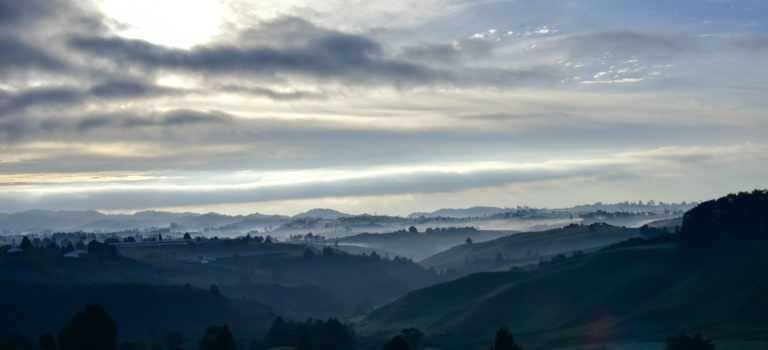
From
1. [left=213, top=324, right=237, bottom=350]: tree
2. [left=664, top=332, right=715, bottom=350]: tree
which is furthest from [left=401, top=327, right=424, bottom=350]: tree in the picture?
[left=213, top=324, right=237, bottom=350]: tree

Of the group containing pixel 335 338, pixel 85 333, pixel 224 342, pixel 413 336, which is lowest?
pixel 413 336

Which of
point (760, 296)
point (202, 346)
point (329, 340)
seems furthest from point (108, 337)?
point (760, 296)

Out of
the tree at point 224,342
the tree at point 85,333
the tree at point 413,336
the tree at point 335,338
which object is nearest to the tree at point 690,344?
the tree at point 413,336

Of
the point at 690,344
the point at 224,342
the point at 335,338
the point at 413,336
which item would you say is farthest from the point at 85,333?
the point at 690,344

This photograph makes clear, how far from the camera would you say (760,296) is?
19262cm

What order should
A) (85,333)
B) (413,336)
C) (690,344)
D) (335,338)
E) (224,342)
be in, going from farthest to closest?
(413,336) → (335,338) → (690,344) → (85,333) → (224,342)

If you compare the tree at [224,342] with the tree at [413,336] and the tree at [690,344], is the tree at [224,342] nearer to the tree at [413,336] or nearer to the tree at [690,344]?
the tree at [413,336]

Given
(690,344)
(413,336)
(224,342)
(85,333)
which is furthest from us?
(413,336)

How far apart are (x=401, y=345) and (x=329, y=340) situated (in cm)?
6810

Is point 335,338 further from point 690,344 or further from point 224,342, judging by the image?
point 690,344

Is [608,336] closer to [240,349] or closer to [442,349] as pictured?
[442,349]

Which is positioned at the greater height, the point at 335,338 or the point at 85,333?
the point at 85,333

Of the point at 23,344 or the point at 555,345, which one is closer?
the point at 23,344

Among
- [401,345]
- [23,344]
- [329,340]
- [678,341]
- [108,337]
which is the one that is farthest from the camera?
[329,340]
